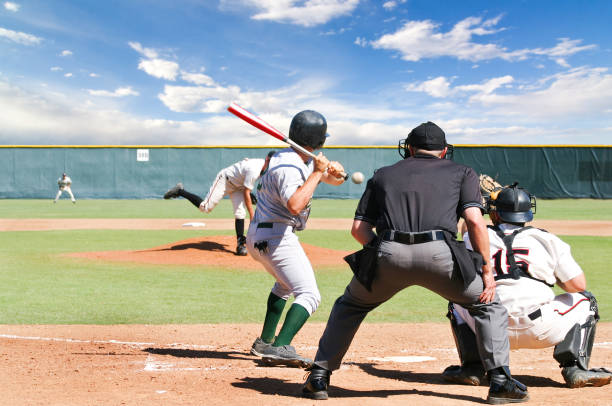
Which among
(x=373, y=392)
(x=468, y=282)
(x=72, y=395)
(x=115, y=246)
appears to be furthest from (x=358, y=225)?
(x=115, y=246)

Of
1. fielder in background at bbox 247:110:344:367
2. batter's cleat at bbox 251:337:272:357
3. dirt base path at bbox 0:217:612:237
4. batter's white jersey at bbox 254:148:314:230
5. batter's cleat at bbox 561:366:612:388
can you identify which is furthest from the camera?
dirt base path at bbox 0:217:612:237

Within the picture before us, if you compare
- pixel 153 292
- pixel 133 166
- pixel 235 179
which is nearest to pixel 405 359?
pixel 153 292

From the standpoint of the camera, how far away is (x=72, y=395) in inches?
141

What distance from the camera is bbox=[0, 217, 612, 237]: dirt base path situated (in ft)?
53.7

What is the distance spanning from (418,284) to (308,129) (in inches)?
64.1

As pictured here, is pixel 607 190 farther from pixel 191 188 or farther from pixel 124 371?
pixel 124 371

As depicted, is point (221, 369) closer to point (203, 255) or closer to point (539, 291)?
point (539, 291)

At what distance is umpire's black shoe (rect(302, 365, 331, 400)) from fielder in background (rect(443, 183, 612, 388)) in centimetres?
108

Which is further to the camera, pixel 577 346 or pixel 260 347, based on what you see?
pixel 260 347

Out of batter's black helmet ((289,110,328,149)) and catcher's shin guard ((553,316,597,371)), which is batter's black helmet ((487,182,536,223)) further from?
batter's black helmet ((289,110,328,149))

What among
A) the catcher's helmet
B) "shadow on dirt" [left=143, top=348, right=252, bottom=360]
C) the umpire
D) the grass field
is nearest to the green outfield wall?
the grass field

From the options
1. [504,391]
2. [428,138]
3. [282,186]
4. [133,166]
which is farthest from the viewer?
[133,166]

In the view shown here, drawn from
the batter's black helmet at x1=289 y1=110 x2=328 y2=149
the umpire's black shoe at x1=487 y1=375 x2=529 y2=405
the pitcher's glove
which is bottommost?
the umpire's black shoe at x1=487 y1=375 x2=529 y2=405

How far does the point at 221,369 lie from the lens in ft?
14.1
